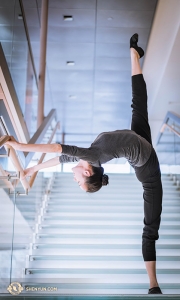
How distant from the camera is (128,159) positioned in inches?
111

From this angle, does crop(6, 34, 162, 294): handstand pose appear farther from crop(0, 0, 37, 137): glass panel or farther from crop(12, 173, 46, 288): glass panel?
crop(0, 0, 37, 137): glass panel

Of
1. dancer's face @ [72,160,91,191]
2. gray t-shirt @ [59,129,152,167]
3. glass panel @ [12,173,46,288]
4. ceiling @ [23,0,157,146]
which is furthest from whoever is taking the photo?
ceiling @ [23,0,157,146]

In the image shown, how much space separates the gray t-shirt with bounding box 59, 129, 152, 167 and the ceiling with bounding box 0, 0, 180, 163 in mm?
1700

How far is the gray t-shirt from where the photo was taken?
2.48 metres

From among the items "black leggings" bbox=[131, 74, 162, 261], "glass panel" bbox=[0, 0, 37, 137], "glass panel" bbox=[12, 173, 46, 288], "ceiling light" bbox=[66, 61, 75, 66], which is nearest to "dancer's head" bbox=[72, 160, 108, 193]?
"black leggings" bbox=[131, 74, 162, 261]

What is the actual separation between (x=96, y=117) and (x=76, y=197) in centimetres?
Result: 635

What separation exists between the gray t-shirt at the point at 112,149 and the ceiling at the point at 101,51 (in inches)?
66.9

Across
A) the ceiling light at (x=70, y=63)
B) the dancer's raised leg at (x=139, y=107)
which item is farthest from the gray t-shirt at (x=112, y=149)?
the ceiling light at (x=70, y=63)

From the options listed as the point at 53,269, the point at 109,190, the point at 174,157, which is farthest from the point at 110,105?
the point at 53,269

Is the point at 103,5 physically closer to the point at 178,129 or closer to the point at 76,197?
the point at 178,129

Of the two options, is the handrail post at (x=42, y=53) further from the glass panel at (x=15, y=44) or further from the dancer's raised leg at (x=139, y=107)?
the dancer's raised leg at (x=139, y=107)

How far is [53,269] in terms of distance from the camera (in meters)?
3.47

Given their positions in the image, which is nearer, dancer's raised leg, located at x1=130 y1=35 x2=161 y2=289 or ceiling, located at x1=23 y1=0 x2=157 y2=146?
dancer's raised leg, located at x1=130 y1=35 x2=161 y2=289

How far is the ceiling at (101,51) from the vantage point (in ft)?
21.5
